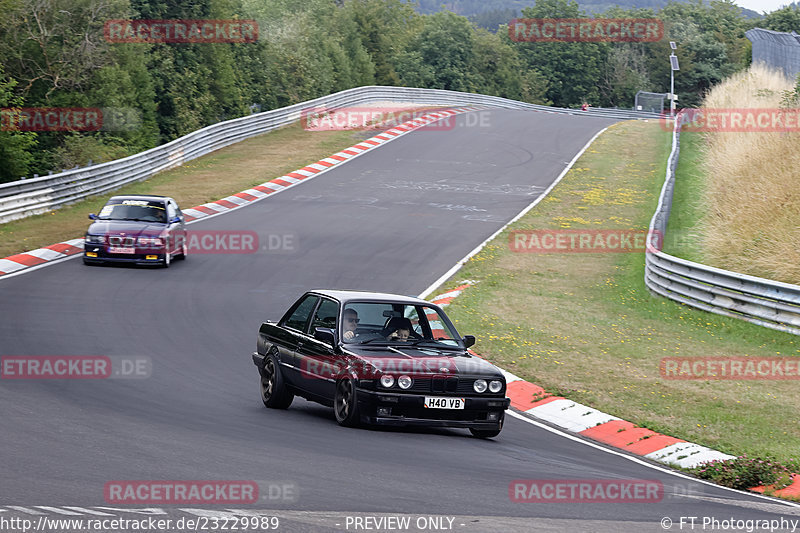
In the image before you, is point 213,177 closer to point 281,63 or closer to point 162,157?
point 162,157

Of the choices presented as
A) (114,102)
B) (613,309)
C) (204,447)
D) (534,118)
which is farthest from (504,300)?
(534,118)

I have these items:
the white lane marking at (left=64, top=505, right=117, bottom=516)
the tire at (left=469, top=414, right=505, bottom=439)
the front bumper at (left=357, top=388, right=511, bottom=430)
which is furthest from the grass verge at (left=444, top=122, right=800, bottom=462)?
the white lane marking at (left=64, top=505, right=117, bottom=516)

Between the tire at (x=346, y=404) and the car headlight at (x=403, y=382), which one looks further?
the tire at (x=346, y=404)

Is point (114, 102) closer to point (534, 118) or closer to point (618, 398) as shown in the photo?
point (534, 118)

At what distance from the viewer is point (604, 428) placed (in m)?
12.1

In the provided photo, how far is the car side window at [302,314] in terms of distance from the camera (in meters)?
11.8

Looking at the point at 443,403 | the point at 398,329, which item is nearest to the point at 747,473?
the point at 443,403

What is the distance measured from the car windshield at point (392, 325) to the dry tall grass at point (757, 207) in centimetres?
957

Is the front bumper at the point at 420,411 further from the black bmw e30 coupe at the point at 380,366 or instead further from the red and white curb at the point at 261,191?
the red and white curb at the point at 261,191

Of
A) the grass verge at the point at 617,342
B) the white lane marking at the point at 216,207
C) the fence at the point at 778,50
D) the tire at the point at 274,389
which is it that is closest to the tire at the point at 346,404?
the tire at the point at 274,389

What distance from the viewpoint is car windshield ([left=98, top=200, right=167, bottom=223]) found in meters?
23.0

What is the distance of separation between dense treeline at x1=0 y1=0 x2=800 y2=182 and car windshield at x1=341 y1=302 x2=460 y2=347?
24.8 m

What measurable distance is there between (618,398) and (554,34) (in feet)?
326

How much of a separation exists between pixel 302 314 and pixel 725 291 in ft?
31.6
